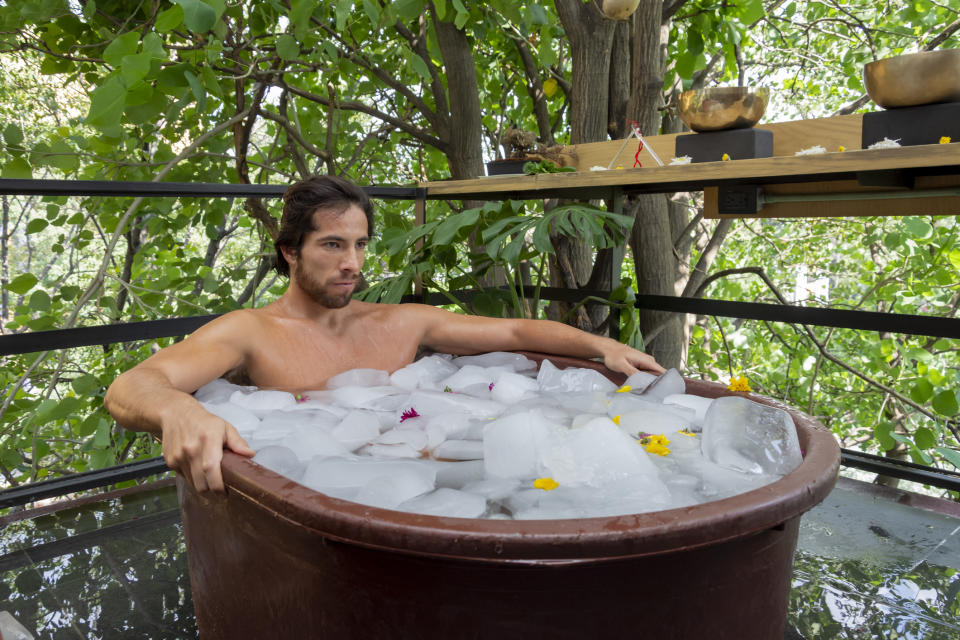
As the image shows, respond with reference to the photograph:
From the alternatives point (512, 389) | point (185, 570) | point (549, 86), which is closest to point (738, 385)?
point (512, 389)

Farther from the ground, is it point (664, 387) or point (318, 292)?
point (318, 292)

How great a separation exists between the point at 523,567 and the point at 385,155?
4123 mm

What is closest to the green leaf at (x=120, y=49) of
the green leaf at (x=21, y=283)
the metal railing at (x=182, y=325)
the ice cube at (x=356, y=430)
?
the metal railing at (x=182, y=325)

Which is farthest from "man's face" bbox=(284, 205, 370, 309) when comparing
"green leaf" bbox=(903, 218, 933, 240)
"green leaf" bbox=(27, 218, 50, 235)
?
"green leaf" bbox=(903, 218, 933, 240)

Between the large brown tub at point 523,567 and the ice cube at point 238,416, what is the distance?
1.38 feet

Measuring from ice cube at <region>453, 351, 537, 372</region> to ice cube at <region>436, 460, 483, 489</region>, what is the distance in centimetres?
78

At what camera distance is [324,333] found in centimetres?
193

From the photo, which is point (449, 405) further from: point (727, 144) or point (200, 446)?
point (727, 144)

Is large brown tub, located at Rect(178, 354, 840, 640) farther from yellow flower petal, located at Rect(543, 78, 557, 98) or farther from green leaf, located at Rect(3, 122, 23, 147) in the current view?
yellow flower petal, located at Rect(543, 78, 557, 98)

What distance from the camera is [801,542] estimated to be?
1853mm

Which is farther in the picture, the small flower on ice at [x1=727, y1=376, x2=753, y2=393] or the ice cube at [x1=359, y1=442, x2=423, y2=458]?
the small flower on ice at [x1=727, y1=376, x2=753, y2=393]

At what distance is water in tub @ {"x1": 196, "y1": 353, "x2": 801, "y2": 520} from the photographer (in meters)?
0.99

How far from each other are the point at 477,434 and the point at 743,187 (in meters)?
1.34

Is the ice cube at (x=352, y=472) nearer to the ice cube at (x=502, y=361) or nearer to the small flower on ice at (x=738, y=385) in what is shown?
the small flower on ice at (x=738, y=385)
